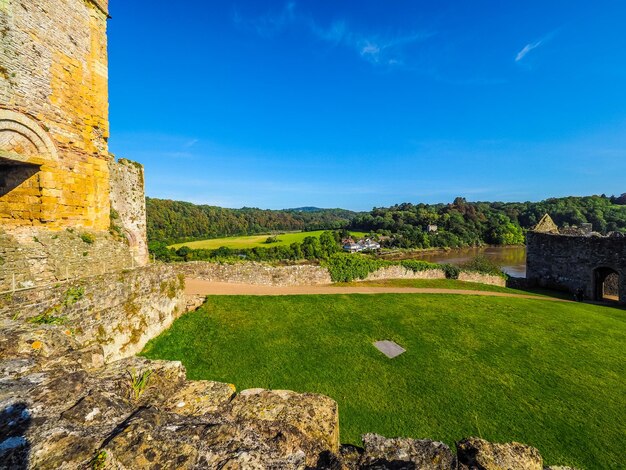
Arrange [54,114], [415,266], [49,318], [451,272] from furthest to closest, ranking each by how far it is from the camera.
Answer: [451,272] < [415,266] < [54,114] < [49,318]

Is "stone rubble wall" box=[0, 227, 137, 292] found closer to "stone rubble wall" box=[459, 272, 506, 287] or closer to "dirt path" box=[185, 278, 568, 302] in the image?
"dirt path" box=[185, 278, 568, 302]

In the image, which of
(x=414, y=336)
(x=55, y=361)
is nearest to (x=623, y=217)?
(x=414, y=336)

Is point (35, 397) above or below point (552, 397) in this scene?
above

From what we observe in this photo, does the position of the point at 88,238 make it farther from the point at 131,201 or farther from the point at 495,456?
the point at 495,456

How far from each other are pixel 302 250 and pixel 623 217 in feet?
224

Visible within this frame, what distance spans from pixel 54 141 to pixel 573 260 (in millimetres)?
27946

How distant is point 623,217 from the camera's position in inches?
2408

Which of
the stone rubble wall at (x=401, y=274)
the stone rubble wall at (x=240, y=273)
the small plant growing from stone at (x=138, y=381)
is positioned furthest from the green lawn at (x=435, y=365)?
the stone rubble wall at (x=401, y=274)

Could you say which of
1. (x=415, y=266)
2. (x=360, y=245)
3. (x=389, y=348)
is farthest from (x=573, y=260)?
(x=360, y=245)

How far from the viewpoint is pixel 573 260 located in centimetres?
2002

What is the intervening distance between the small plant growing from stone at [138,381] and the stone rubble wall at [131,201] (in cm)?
1228

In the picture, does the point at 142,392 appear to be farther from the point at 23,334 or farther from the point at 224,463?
the point at 23,334

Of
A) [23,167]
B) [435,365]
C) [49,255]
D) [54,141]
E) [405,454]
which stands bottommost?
[435,365]

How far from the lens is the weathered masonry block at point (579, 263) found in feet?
59.6
